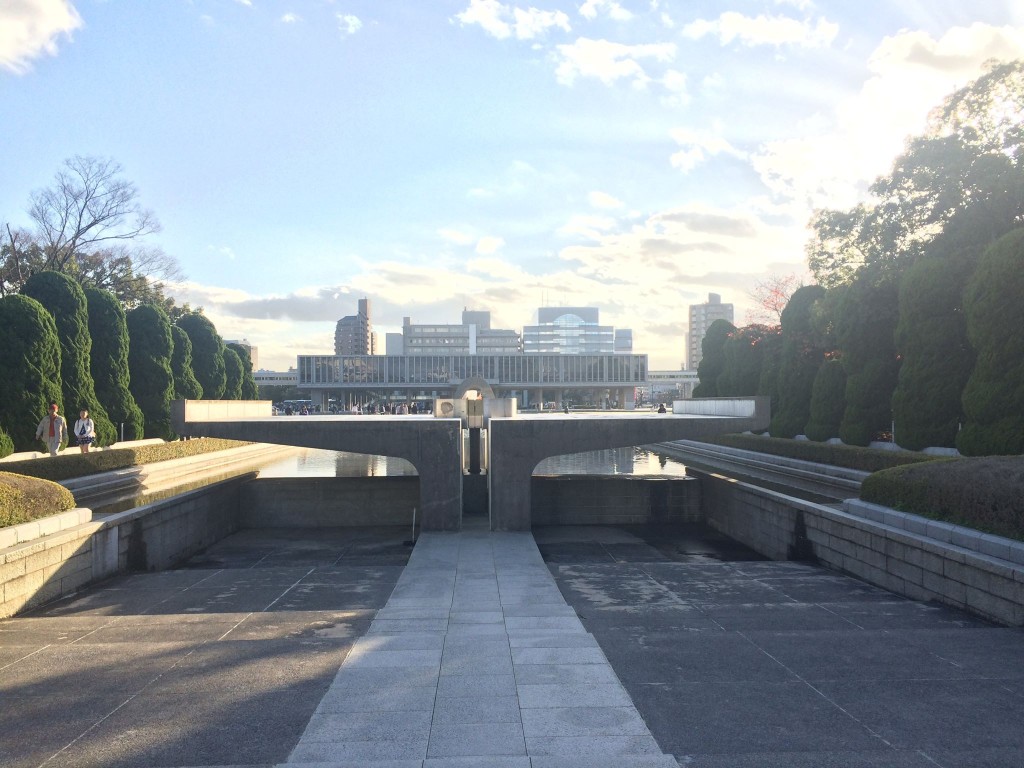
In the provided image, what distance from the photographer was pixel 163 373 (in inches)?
1372

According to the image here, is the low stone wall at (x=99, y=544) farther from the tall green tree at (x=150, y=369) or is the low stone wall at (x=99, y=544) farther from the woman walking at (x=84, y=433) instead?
the tall green tree at (x=150, y=369)

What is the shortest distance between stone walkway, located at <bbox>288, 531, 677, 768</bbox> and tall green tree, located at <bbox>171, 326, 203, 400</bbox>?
3086 centimetres

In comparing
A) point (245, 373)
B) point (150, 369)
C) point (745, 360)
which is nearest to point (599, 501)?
point (745, 360)

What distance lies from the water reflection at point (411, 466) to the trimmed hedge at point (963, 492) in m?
19.1

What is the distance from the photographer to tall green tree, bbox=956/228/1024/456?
2077 cm

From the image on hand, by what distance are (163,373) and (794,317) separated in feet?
103

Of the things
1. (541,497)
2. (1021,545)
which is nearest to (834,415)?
(541,497)

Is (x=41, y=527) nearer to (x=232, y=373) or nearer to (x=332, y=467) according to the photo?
(x=332, y=467)

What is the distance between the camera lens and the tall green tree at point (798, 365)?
35688 millimetres

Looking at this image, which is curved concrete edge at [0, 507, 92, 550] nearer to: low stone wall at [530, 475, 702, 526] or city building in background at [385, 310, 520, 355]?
low stone wall at [530, 475, 702, 526]

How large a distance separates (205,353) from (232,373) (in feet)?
18.6

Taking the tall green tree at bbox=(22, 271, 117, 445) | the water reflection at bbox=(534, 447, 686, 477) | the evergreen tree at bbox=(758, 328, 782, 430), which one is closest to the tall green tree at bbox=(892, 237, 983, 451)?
the water reflection at bbox=(534, 447, 686, 477)

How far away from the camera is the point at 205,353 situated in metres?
42.9

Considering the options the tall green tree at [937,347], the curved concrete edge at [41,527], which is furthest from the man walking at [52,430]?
the tall green tree at [937,347]
